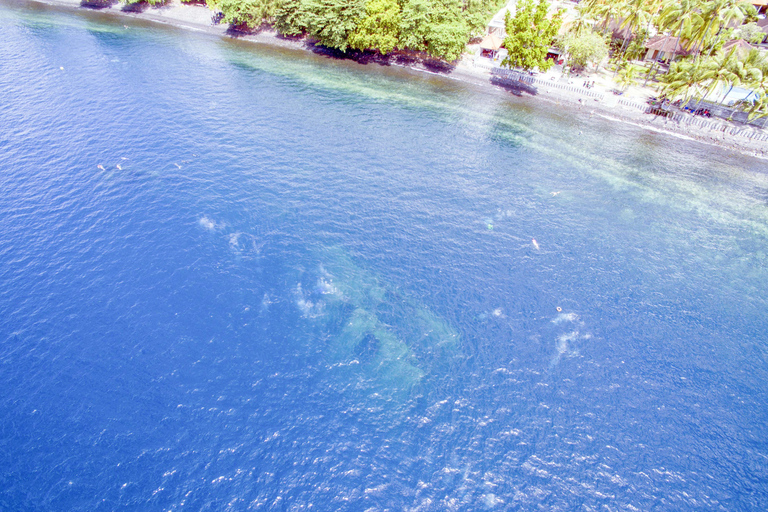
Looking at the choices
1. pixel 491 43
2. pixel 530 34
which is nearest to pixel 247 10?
pixel 491 43

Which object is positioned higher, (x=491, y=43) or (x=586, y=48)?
(x=586, y=48)

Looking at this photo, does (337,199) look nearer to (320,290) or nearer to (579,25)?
(320,290)

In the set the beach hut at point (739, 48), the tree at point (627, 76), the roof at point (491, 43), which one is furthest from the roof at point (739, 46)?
the roof at point (491, 43)

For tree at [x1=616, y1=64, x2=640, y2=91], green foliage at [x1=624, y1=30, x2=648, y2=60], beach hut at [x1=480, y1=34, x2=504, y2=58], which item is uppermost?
green foliage at [x1=624, y1=30, x2=648, y2=60]

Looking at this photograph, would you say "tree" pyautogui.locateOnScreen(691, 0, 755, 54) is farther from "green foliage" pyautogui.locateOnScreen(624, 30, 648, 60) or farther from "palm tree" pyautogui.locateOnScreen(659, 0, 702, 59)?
"green foliage" pyautogui.locateOnScreen(624, 30, 648, 60)

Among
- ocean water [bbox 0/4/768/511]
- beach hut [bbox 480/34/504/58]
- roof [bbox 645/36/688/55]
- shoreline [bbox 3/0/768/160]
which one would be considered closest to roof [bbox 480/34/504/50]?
beach hut [bbox 480/34/504/58]

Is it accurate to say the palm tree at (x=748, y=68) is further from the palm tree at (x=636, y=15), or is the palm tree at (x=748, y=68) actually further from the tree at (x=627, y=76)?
the palm tree at (x=636, y=15)

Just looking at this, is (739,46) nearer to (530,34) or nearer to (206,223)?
(530,34)
